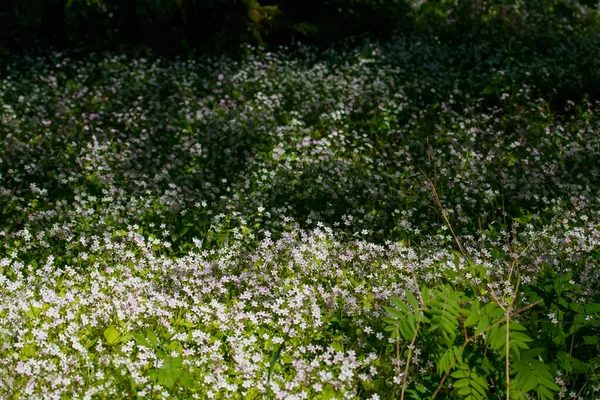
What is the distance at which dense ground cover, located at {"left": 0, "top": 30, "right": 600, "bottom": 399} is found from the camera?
3.69 metres

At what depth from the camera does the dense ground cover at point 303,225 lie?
145 inches

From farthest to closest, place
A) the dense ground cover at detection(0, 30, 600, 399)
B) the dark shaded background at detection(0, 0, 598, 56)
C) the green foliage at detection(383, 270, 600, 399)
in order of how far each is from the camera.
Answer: the dark shaded background at detection(0, 0, 598, 56) < the dense ground cover at detection(0, 30, 600, 399) < the green foliage at detection(383, 270, 600, 399)

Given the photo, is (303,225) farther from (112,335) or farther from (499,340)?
(499,340)

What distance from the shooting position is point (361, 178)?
686cm

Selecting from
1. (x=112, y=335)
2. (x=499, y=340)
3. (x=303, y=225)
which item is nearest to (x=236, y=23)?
(x=303, y=225)

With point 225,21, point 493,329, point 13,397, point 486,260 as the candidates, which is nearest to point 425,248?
point 486,260

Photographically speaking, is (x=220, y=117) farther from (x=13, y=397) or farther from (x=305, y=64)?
(x=13, y=397)

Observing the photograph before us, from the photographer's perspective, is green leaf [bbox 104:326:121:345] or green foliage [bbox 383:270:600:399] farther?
green leaf [bbox 104:326:121:345]

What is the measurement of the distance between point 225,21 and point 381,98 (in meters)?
3.57

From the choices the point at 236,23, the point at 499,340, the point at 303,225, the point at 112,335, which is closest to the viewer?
the point at 499,340

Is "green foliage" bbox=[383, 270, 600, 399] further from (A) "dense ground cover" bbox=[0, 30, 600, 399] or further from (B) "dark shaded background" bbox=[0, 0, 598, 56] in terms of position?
(B) "dark shaded background" bbox=[0, 0, 598, 56]

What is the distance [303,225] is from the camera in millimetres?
6090

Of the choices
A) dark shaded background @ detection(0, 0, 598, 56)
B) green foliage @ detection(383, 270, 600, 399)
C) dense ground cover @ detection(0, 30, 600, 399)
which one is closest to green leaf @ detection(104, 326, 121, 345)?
dense ground cover @ detection(0, 30, 600, 399)

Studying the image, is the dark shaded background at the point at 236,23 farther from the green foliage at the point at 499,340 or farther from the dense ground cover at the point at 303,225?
the green foliage at the point at 499,340
